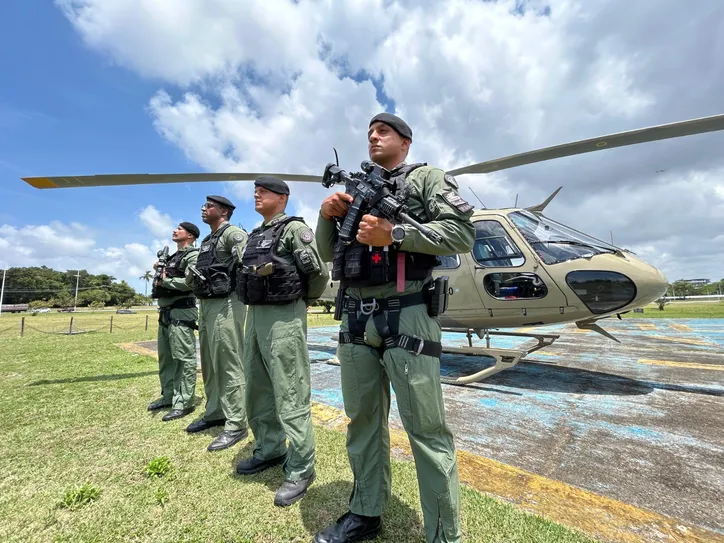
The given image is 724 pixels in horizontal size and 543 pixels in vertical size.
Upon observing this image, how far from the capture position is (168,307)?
14.6ft

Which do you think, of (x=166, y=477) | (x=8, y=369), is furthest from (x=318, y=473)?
(x=8, y=369)

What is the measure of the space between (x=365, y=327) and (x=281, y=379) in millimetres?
1122

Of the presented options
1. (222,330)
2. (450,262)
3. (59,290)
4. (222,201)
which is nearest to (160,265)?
(222,201)

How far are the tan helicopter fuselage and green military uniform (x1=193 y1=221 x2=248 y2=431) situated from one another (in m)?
3.01

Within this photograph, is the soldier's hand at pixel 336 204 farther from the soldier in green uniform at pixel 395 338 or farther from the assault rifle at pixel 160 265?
the assault rifle at pixel 160 265

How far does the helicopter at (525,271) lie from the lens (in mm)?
4754

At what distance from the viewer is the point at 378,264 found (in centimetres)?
182

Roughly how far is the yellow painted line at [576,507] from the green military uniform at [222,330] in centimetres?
220

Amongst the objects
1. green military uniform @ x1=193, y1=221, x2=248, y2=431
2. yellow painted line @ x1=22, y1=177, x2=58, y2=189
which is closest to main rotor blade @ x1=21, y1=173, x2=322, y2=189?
yellow painted line @ x1=22, y1=177, x2=58, y2=189

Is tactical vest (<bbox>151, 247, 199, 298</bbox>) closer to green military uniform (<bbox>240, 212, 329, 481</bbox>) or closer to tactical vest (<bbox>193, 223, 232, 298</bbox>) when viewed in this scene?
tactical vest (<bbox>193, 223, 232, 298</bbox>)

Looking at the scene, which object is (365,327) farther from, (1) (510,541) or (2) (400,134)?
(1) (510,541)

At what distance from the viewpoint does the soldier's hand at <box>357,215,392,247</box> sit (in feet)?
5.68

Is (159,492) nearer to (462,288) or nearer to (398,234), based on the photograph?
(398,234)

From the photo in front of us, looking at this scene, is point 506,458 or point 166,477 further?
point 506,458
